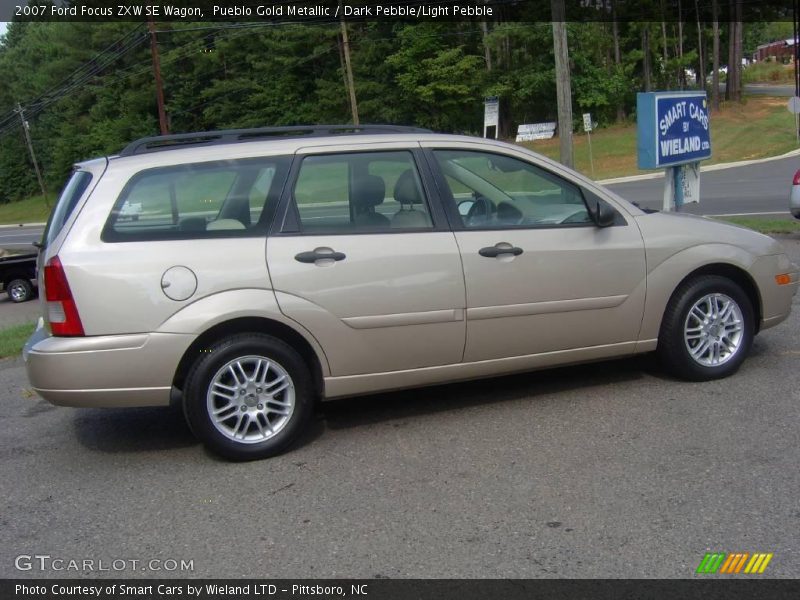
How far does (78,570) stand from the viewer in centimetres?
350

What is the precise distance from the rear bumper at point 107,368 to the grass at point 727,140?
1467 inches

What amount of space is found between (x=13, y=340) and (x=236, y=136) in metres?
4.91

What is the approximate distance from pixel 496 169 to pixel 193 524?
285 centimetres

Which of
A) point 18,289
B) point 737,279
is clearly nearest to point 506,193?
point 737,279

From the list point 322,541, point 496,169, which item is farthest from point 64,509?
point 496,169

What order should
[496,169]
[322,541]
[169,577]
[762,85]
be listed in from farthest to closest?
[762,85] → [496,169] → [322,541] → [169,577]

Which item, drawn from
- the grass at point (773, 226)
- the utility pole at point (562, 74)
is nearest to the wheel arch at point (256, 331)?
the grass at point (773, 226)

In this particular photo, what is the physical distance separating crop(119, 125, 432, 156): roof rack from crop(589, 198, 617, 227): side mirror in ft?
3.88

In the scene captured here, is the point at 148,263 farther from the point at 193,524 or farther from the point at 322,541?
the point at 322,541

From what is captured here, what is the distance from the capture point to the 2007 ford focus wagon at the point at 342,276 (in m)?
4.41

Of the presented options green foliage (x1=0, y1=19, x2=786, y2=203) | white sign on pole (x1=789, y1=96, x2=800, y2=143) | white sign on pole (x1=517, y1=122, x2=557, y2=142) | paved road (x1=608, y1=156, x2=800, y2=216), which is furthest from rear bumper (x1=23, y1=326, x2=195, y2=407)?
white sign on pole (x1=517, y1=122, x2=557, y2=142)

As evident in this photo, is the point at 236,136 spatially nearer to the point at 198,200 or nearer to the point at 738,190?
the point at 198,200

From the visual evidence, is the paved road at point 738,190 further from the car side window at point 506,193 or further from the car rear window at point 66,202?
the car rear window at point 66,202

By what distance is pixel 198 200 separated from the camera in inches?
185
